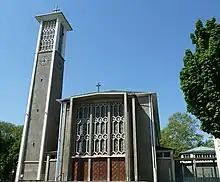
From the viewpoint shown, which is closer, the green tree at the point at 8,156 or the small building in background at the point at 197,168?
the small building in background at the point at 197,168

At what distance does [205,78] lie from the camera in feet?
33.4

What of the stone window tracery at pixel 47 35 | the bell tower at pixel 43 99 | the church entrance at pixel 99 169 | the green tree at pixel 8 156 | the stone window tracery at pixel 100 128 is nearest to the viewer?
the church entrance at pixel 99 169

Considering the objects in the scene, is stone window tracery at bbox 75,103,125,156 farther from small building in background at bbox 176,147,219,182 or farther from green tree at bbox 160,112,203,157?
green tree at bbox 160,112,203,157

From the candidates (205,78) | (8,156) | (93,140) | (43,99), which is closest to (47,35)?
(43,99)

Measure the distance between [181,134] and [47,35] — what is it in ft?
93.5

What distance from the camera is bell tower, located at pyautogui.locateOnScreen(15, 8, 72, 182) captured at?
2488cm

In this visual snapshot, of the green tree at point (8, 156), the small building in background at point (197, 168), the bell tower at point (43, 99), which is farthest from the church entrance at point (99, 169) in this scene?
the green tree at point (8, 156)

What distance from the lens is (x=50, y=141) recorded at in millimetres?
26375

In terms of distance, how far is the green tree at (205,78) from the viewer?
1002 centimetres

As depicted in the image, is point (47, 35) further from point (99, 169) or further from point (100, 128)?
point (99, 169)

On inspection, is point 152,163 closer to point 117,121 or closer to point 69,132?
point 117,121

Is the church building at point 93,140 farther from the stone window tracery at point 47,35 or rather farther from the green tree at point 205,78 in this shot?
the green tree at point 205,78

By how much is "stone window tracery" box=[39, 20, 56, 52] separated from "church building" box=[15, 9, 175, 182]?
5517 millimetres

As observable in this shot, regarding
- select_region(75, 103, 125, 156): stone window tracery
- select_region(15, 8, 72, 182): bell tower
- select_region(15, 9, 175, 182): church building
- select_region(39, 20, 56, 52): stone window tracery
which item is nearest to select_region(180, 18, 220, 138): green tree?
select_region(15, 9, 175, 182): church building
